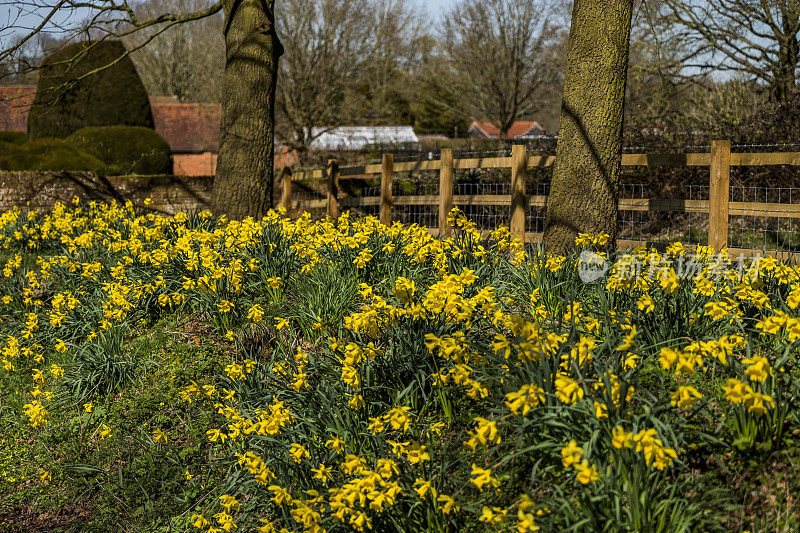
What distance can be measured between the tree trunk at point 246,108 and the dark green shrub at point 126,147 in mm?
9859

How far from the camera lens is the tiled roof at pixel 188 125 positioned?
124ft

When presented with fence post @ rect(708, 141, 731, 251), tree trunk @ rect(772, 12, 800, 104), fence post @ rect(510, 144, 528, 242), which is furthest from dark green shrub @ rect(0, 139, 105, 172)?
tree trunk @ rect(772, 12, 800, 104)

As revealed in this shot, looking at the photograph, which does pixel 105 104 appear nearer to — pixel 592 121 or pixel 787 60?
pixel 787 60

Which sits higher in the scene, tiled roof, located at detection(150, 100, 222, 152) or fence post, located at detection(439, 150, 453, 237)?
tiled roof, located at detection(150, 100, 222, 152)

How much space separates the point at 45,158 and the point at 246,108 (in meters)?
9.21

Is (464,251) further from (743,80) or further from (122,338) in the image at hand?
(743,80)

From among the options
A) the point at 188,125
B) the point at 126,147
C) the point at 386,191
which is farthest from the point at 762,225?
the point at 188,125

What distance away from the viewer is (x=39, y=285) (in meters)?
8.30

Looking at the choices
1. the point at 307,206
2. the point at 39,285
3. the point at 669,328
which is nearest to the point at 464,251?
the point at 669,328

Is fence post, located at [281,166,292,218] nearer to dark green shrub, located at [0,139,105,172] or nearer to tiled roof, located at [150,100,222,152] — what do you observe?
dark green shrub, located at [0,139,105,172]

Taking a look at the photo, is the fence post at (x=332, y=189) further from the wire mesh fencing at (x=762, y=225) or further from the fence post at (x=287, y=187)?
the wire mesh fencing at (x=762, y=225)

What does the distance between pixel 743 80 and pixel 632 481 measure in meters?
14.5

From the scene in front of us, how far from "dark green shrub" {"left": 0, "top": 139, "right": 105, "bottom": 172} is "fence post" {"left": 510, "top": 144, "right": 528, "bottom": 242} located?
11.0 metres

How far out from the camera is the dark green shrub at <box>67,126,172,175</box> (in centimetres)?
1888
